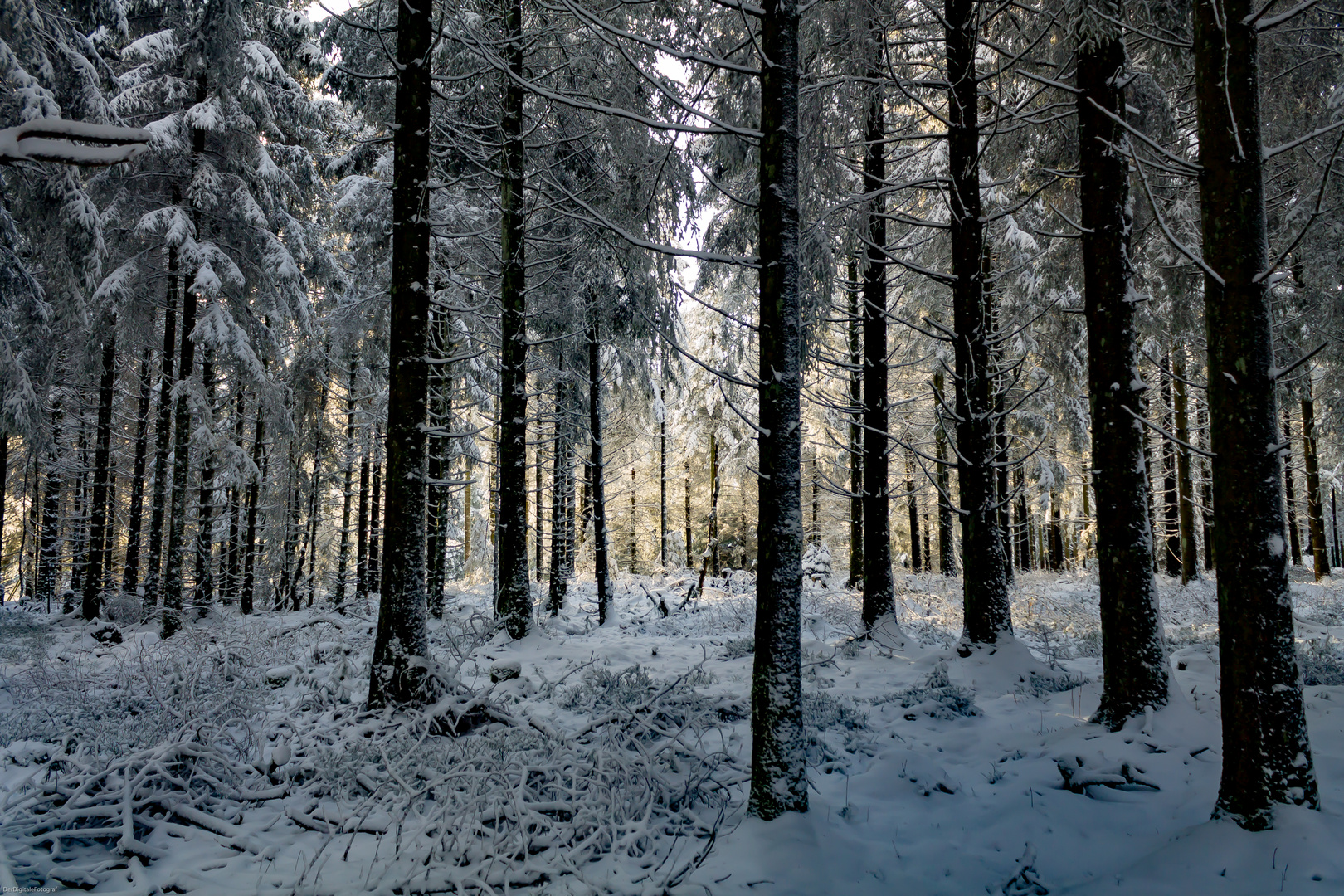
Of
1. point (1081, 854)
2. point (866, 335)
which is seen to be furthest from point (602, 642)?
point (1081, 854)

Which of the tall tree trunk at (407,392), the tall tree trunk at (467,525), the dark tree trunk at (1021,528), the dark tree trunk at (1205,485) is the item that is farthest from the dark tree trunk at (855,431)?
the tall tree trunk at (467,525)

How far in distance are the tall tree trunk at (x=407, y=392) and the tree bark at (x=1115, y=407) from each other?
631 cm

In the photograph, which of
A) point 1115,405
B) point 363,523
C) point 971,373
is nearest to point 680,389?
point 971,373

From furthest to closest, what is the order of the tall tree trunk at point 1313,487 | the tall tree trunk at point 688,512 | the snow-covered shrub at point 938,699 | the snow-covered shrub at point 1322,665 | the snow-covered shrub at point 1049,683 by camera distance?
the tall tree trunk at point 688,512 → the tall tree trunk at point 1313,487 → the snow-covered shrub at point 1049,683 → the snow-covered shrub at point 1322,665 → the snow-covered shrub at point 938,699

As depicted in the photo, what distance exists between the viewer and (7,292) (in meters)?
9.09

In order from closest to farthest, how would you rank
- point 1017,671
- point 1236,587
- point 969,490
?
point 1236,587
point 1017,671
point 969,490

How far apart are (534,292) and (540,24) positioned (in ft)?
15.0

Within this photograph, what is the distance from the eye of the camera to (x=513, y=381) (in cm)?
995

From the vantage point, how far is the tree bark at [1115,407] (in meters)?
5.27

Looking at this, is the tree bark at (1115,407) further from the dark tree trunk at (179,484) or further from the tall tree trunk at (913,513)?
the tall tree trunk at (913,513)

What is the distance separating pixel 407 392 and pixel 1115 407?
Answer: 6742 mm

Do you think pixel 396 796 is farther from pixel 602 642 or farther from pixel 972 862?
pixel 602 642

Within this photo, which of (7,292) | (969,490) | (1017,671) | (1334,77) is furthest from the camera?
(7,292)

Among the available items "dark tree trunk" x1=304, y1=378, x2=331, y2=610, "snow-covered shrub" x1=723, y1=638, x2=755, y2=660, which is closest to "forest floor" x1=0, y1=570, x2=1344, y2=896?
"snow-covered shrub" x1=723, y1=638, x2=755, y2=660
